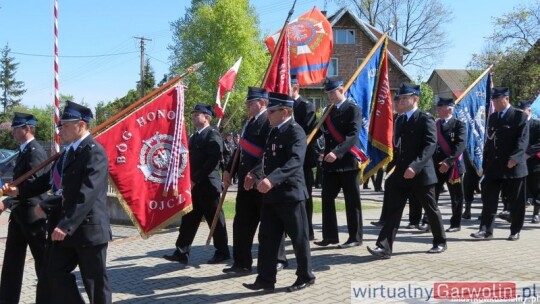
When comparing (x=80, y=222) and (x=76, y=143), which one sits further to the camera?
(x=76, y=143)

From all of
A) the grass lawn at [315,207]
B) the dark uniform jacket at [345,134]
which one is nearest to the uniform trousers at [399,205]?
the dark uniform jacket at [345,134]

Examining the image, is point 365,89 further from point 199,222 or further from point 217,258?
point 217,258

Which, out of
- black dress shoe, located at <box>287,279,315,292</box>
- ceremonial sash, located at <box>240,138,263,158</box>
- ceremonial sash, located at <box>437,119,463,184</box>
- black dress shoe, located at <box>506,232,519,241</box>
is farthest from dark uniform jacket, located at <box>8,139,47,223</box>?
black dress shoe, located at <box>506,232,519,241</box>

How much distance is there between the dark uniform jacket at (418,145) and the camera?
699 cm

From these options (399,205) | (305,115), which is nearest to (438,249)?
(399,205)

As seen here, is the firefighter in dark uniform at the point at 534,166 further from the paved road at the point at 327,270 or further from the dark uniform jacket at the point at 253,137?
the dark uniform jacket at the point at 253,137

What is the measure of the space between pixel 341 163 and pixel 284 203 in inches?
79.9

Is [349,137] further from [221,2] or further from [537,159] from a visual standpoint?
[221,2]

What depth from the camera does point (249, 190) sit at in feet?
21.8

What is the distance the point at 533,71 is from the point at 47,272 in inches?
1216

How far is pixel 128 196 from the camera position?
6398 mm

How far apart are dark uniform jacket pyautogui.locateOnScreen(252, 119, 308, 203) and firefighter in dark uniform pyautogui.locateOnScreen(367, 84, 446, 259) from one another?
1.70 meters

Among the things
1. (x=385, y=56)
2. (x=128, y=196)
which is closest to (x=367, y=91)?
(x=385, y=56)

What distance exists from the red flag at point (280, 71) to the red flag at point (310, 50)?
2625mm
